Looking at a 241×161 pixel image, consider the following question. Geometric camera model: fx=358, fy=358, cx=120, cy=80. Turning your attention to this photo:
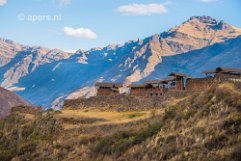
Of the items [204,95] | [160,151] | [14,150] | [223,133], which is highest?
[204,95]

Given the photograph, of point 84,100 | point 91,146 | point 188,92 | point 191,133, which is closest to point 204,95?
point 191,133

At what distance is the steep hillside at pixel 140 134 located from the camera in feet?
81.0

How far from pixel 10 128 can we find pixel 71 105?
1173 centimetres

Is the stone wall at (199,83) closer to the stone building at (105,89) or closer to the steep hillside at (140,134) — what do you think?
the steep hillside at (140,134)

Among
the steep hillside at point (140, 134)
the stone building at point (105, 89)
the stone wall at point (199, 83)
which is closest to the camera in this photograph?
the steep hillside at point (140, 134)

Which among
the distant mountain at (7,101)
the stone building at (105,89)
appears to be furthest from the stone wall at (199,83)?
the distant mountain at (7,101)

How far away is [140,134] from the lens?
3425 cm

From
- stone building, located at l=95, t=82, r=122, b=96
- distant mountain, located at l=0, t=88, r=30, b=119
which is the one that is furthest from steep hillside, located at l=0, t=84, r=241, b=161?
distant mountain, located at l=0, t=88, r=30, b=119

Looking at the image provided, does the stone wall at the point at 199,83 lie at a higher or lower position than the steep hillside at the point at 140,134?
higher

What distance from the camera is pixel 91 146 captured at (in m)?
39.1

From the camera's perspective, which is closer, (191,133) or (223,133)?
(223,133)

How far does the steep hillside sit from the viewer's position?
81.0 ft

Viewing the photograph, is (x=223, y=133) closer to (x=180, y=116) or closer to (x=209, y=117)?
(x=209, y=117)

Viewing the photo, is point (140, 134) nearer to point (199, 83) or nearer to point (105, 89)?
point (199, 83)
